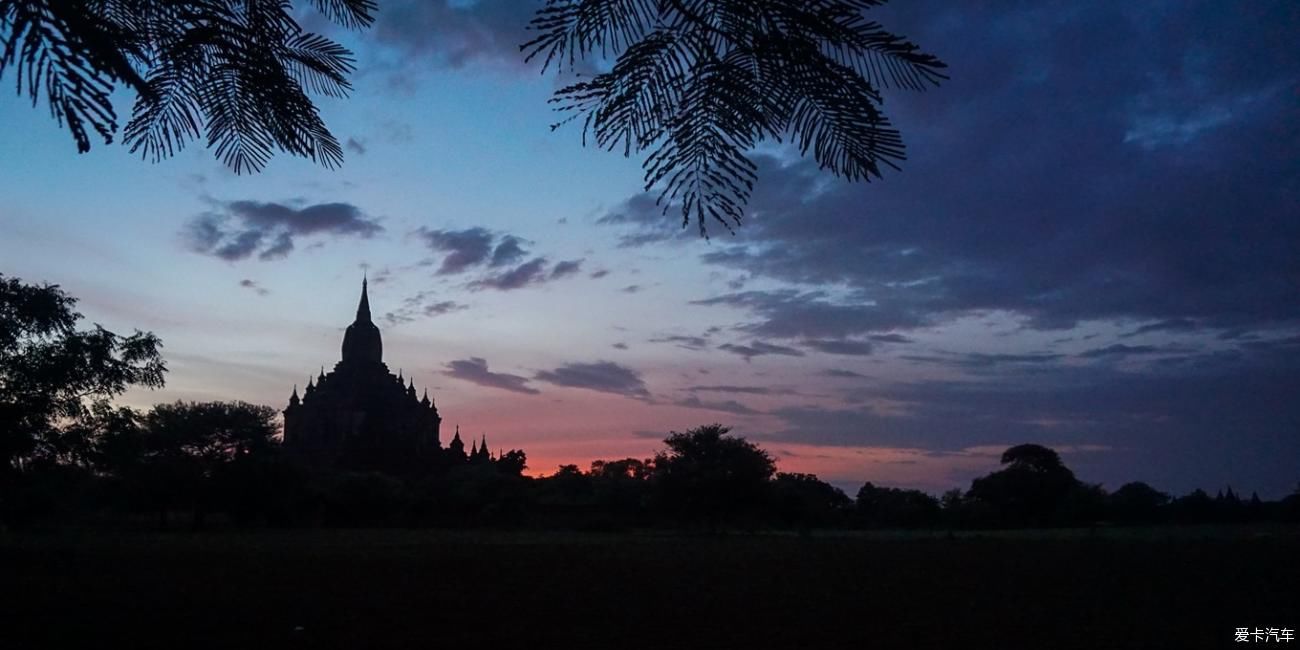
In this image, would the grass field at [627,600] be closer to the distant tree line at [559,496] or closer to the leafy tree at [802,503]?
the distant tree line at [559,496]

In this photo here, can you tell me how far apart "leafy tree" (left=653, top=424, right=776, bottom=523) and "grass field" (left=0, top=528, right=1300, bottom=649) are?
23.2 meters

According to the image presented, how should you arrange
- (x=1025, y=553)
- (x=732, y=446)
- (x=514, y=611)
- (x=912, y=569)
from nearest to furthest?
1. (x=514, y=611)
2. (x=912, y=569)
3. (x=1025, y=553)
4. (x=732, y=446)

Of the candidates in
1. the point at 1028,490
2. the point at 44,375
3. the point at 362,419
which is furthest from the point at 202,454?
the point at 1028,490

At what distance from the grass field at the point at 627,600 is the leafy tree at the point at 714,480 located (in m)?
23.2

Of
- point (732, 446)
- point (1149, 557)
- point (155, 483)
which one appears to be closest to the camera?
point (1149, 557)

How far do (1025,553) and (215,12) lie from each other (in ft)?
87.3

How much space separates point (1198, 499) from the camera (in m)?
54.2

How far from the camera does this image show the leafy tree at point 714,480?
4616 cm

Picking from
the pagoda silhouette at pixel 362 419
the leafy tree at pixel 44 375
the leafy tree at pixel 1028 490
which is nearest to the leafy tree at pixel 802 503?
the leafy tree at pixel 1028 490

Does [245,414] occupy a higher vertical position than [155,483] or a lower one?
higher

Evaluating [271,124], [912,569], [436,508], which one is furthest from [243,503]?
[271,124]

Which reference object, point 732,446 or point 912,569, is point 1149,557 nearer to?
point 912,569

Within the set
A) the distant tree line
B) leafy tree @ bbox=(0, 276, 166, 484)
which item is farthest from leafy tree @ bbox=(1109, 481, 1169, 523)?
leafy tree @ bbox=(0, 276, 166, 484)

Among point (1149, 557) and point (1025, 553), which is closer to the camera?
point (1149, 557)
